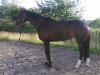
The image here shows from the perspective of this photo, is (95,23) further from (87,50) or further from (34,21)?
(34,21)

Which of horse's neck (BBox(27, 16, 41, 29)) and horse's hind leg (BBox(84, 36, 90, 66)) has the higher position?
horse's neck (BBox(27, 16, 41, 29))

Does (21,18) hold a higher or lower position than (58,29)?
higher

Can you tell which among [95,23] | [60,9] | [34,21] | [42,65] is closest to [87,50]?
[42,65]

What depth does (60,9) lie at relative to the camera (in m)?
24.6

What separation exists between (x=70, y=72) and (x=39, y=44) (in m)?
6.31

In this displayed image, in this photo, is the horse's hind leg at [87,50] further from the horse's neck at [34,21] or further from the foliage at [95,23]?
the foliage at [95,23]

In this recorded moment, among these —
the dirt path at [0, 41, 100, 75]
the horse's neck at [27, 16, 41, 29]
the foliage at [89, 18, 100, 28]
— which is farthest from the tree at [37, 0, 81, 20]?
the horse's neck at [27, 16, 41, 29]

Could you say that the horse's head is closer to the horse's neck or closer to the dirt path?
the horse's neck

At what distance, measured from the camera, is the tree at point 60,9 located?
24453 millimetres

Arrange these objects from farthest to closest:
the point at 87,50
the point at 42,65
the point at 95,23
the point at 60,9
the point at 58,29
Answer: the point at 95,23 < the point at 60,9 < the point at 87,50 < the point at 42,65 < the point at 58,29

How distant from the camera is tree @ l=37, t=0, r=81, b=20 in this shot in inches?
963

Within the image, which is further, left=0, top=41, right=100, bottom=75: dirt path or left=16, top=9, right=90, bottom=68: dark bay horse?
left=16, top=9, right=90, bottom=68: dark bay horse

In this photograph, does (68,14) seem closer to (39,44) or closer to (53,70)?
(39,44)

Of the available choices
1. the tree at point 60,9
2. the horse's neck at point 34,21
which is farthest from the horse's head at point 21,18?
the tree at point 60,9
